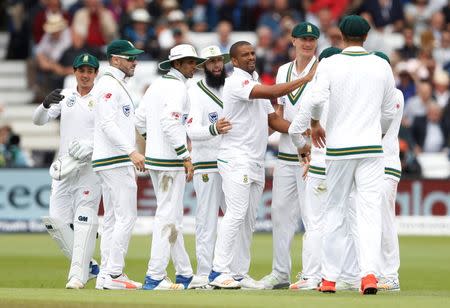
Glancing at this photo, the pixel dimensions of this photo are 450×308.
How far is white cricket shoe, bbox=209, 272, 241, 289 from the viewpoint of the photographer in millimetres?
14141

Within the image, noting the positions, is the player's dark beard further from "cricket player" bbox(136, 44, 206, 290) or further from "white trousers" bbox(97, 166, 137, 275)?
"white trousers" bbox(97, 166, 137, 275)

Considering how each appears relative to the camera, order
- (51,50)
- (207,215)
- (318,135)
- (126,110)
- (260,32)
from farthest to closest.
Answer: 1. (260,32)
2. (51,50)
3. (207,215)
4. (126,110)
5. (318,135)

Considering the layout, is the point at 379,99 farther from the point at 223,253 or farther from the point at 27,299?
the point at 27,299

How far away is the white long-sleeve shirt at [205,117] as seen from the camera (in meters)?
15.1

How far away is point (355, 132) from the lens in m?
12.6

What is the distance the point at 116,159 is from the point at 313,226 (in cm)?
204

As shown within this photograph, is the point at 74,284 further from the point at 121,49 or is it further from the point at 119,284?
the point at 121,49

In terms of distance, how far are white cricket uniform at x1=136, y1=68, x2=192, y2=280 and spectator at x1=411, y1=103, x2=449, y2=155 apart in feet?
37.5

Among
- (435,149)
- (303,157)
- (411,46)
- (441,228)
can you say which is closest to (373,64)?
(303,157)

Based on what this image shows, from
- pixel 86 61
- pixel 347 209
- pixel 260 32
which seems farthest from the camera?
pixel 260 32

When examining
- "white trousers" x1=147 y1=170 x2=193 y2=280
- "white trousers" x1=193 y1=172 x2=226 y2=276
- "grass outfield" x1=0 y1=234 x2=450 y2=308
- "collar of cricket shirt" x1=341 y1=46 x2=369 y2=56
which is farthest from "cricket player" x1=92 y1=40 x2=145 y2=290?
"collar of cricket shirt" x1=341 y1=46 x2=369 y2=56

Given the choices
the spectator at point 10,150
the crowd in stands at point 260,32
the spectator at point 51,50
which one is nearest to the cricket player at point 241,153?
the spectator at point 10,150

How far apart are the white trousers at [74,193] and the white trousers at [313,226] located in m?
2.23

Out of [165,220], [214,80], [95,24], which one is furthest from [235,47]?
[95,24]
